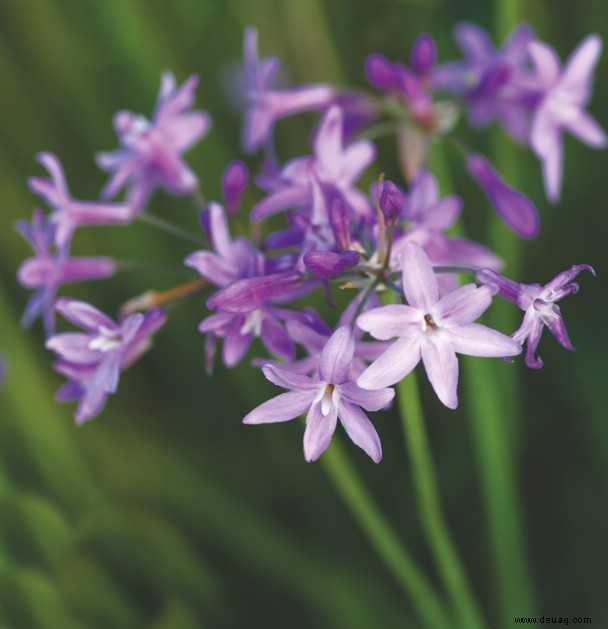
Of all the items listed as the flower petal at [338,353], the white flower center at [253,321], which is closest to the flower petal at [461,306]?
the flower petal at [338,353]

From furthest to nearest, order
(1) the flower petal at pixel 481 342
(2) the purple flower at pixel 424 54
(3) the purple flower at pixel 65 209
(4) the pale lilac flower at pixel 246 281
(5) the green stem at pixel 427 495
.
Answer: (2) the purple flower at pixel 424 54, (3) the purple flower at pixel 65 209, (5) the green stem at pixel 427 495, (4) the pale lilac flower at pixel 246 281, (1) the flower petal at pixel 481 342

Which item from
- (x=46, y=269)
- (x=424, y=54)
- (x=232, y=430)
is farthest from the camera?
(x=232, y=430)

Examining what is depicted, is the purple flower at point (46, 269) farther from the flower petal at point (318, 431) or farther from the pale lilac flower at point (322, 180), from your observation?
the flower petal at point (318, 431)

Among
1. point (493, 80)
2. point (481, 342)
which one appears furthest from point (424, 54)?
point (481, 342)

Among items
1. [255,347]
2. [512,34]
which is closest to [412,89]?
[512,34]

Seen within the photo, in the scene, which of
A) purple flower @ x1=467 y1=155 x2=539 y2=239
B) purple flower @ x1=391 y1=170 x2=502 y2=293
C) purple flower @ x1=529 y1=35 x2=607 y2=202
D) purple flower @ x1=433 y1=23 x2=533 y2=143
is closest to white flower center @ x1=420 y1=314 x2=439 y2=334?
purple flower @ x1=391 y1=170 x2=502 y2=293

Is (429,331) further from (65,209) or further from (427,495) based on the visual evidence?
(65,209)

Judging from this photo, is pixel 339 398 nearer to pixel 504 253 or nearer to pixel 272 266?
pixel 272 266
